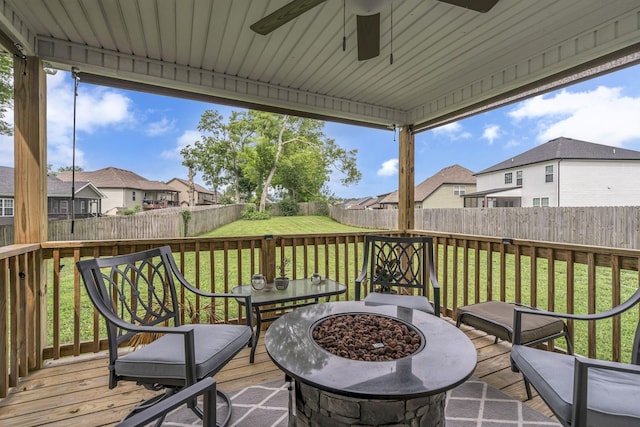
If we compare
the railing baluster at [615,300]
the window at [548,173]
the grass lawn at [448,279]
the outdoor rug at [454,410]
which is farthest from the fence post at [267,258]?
the railing baluster at [615,300]

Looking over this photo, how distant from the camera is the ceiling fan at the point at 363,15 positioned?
1.69 m

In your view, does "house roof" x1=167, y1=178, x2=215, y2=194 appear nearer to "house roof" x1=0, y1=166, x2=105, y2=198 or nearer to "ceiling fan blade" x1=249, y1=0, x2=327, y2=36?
"house roof" x1=0, y1=166, x2=105, y2=198

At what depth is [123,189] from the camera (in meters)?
2.99

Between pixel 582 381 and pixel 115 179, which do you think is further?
pixel 115 179

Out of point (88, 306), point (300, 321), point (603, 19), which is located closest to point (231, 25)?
point (300, 321)

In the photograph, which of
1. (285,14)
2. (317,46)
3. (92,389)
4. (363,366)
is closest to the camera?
(363,366)

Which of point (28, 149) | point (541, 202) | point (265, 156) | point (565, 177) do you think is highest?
point (265, 156)

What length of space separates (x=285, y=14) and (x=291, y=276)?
2.85m

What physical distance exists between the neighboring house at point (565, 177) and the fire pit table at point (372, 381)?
2.06 meters

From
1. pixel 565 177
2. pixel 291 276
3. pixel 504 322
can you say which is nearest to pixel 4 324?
pixel 291 276

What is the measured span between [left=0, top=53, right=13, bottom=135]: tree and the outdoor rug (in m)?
2.54

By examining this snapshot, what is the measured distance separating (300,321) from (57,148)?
269cm

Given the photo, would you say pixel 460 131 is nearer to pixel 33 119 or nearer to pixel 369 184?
pixel 369 184

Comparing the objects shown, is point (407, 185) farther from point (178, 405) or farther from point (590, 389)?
point (178, 405)
